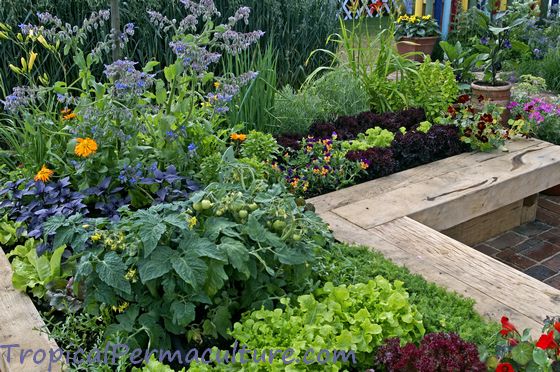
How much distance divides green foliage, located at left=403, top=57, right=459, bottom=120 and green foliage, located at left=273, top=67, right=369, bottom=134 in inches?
14.4

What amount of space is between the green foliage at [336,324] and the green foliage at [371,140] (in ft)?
5.81

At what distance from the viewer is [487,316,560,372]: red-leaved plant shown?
75.4 inches

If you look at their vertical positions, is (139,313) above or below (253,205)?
below

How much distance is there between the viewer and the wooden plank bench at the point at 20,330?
7.36 feet

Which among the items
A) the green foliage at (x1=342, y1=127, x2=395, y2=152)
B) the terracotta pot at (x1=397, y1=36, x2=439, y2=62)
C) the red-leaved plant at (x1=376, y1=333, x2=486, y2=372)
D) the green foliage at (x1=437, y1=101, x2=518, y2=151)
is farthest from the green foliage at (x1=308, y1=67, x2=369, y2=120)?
the terracotta pot at (x1=397, y1=36, x2=439, y2=62)

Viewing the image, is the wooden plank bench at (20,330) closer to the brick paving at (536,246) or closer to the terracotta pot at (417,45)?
the brick paving at (536,246)

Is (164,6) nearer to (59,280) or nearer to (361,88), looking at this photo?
(361,88)

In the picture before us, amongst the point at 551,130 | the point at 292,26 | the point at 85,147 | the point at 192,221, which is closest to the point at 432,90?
the point at 551,130

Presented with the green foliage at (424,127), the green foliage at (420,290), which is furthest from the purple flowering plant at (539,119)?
the green foliage at (420,290)

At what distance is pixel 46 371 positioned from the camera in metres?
→ 2.22

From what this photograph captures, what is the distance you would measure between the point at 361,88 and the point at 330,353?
10.2 ft

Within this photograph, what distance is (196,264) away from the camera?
2.19 metres

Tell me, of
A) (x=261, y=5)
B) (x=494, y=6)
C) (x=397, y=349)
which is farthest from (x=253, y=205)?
(x=494, y=6)

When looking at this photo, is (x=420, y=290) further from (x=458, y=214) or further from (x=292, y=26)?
(x=292, y=26)
